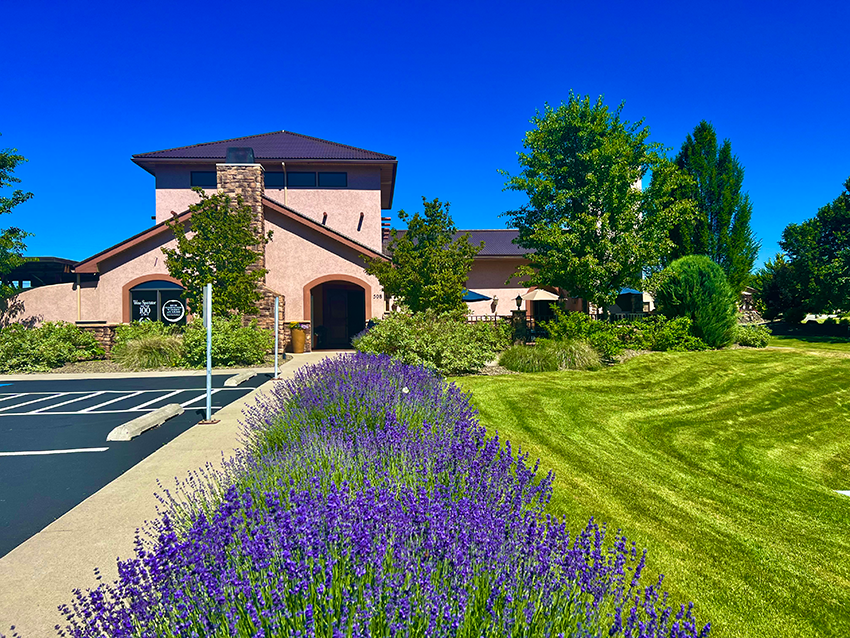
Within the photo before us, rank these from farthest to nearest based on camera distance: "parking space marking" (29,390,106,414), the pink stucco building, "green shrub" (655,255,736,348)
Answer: the pink stucco building
"green shrub" (655,255,736,348)
"parking space marking" (29,390,106,414)

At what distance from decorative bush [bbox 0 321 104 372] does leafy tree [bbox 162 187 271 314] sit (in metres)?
3.64

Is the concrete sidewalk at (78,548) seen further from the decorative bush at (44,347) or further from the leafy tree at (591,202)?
the leafy tree at (591,202)

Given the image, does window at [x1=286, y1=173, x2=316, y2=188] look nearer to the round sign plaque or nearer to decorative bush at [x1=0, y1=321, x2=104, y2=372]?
the round sign plaque

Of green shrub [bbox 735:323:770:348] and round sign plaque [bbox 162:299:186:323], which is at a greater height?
round sign plaque [bbox 162:299:186:323]

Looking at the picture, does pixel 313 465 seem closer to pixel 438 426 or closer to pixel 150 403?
pixel 438 426

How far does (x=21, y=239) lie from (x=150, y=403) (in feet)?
56.5

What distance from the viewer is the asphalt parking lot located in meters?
4.54

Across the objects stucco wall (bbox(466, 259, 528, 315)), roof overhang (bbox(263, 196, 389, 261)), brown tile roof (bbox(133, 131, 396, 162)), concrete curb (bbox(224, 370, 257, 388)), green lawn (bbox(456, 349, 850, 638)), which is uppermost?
brown tile roof (bbox(133, 131, 396, 162))

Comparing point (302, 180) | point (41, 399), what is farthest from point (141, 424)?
point (302, 180)

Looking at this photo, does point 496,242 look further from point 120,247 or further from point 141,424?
point 141,424

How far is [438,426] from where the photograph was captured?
4.82 m

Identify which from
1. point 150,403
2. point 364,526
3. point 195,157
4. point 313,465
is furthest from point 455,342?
point 195,157

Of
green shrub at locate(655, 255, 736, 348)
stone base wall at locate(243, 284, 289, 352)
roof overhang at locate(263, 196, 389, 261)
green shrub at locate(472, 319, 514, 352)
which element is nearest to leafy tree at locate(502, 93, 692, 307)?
green shrub at locate(655, 255, 736, 348)

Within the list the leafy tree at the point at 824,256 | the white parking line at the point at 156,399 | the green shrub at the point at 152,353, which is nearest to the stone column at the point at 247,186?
the green shrub at the point at 152,353
